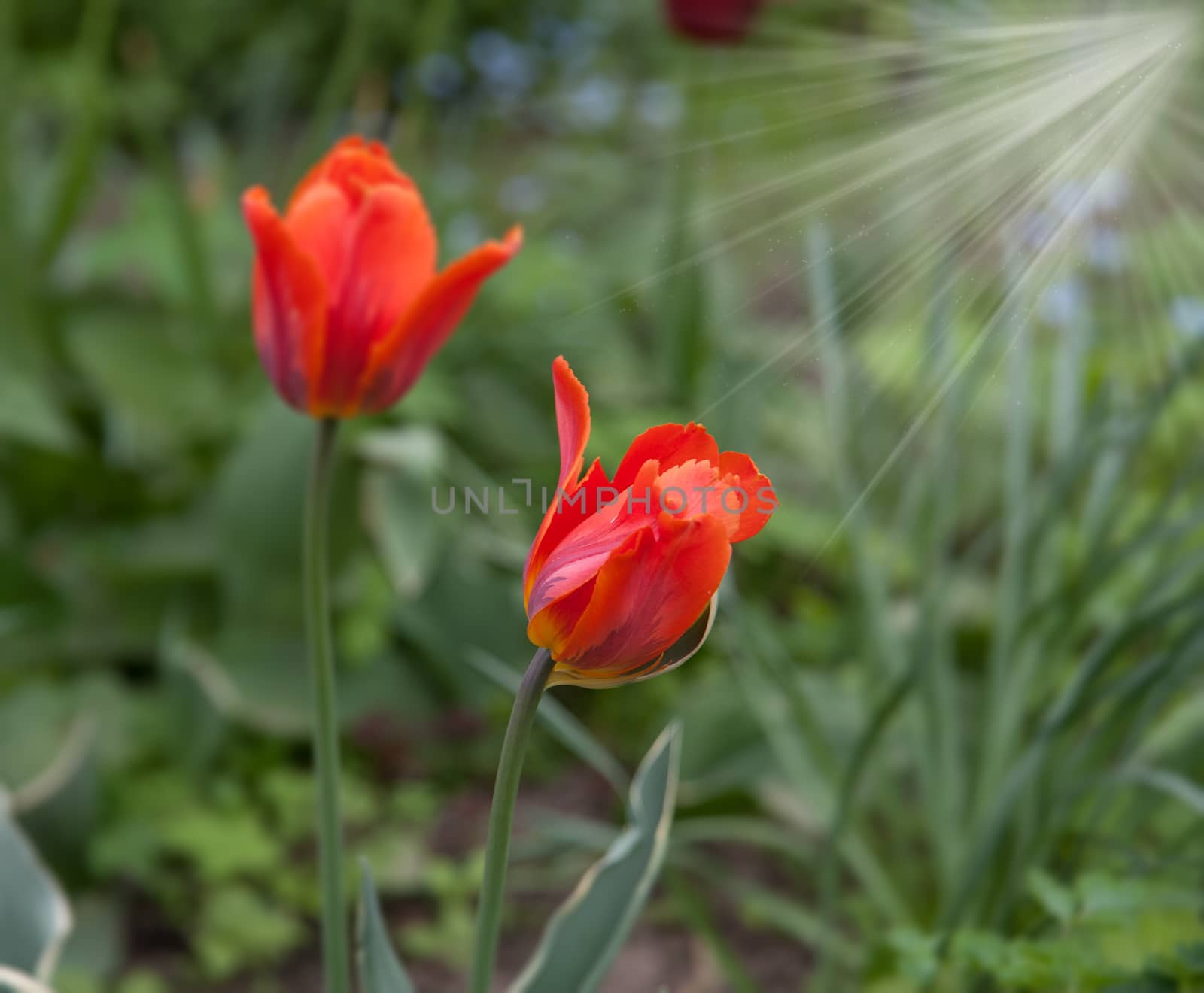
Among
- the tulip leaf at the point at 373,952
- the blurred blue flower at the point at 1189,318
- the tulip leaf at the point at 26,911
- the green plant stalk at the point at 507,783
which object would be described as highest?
the blurred blue flower at the point at 1189,318

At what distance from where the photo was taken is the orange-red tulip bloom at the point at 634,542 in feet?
1.23

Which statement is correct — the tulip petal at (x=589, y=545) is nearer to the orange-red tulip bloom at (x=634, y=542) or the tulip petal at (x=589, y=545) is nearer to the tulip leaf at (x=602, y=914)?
the orange-red tulip bloom at (x=634, y=542)

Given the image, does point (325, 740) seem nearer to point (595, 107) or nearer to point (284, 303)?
point (284, 303)

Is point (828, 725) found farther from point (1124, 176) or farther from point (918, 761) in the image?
point (1124, 176)

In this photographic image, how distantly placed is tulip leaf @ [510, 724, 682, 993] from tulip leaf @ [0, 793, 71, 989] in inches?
11.3

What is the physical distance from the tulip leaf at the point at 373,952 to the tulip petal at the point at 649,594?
20cm

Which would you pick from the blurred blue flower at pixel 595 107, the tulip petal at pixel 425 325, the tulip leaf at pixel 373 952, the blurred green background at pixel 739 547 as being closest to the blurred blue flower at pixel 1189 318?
the blurred green background at pixel 739 547

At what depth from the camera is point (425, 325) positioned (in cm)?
59

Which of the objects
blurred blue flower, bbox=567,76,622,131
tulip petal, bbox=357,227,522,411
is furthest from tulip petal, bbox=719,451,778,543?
blurred blue flower, bbox=567,76,622,131

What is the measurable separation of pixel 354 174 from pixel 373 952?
39 cm

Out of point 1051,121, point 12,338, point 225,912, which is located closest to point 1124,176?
point 1051,121

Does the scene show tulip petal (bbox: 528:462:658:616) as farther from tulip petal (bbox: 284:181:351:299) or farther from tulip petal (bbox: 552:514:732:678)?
tulip petal (bbox: 284:181:351:299)

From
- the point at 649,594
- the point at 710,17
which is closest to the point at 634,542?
the point at 649,594

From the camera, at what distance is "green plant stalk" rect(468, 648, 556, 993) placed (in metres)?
0.42
